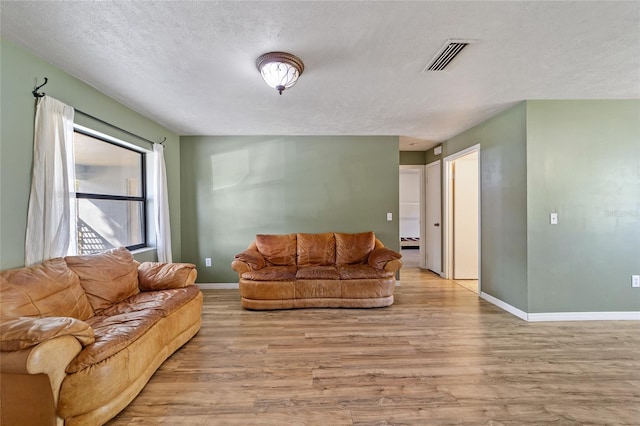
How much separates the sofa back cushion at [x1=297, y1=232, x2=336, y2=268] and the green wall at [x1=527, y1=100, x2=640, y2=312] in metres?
2.45

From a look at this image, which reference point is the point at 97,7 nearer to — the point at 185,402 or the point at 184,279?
the point at 184,279

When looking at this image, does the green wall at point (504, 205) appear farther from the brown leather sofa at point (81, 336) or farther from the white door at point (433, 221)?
the brown leather sofa at point (81, 336)

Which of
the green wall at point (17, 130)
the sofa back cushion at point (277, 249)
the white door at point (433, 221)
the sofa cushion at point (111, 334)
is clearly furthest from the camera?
the white door at point (433, 221)

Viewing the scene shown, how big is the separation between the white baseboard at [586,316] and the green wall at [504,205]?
18 centimetres

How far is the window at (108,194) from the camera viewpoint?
2705mm

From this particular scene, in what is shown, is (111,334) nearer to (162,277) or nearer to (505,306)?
(162,277)

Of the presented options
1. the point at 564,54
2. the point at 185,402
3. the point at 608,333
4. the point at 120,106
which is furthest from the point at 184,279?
the point at 608,333

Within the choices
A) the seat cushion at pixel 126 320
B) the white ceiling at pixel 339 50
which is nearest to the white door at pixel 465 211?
the white ceiling at pixel 339 50

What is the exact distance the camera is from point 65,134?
7.20ft

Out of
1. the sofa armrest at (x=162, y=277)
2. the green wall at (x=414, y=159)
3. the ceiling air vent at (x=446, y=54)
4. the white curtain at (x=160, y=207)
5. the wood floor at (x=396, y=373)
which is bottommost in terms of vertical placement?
the wood floor at (x=396, y=373)

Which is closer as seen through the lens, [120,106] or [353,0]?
[353,0]

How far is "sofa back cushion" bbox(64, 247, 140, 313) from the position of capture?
7.18 ft

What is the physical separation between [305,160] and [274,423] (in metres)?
3.52

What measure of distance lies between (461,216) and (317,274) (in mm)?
2928
